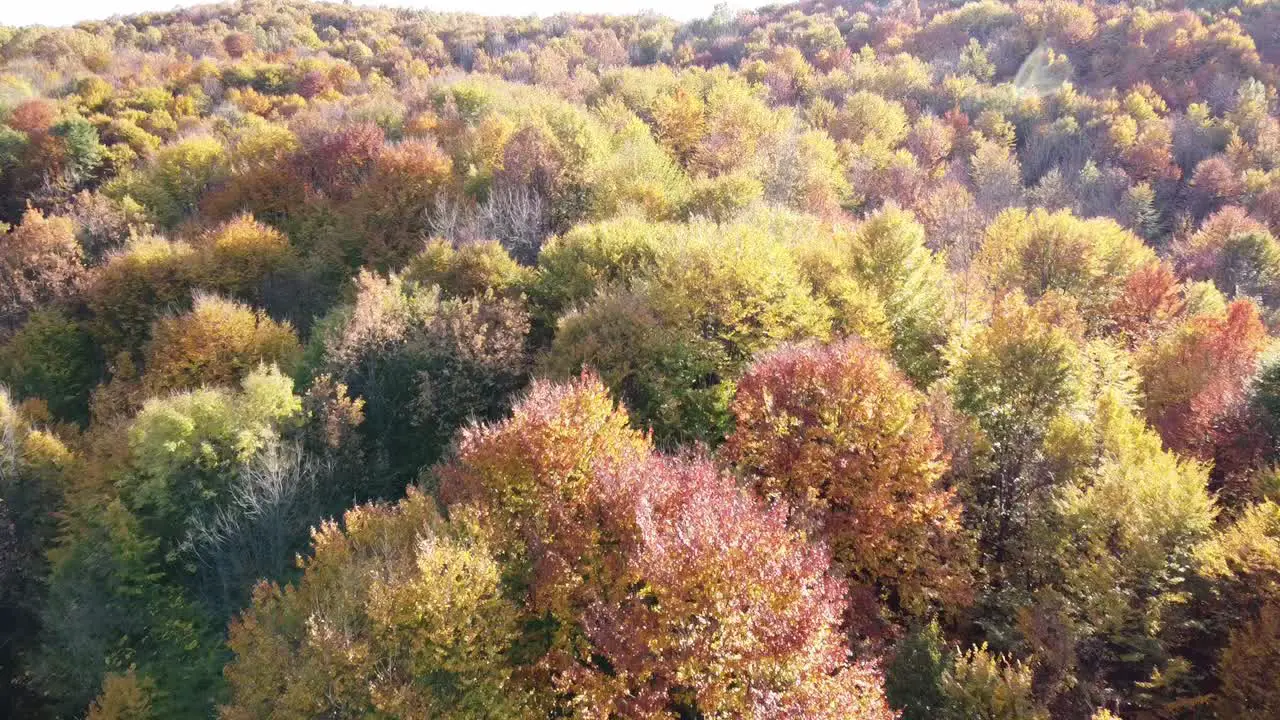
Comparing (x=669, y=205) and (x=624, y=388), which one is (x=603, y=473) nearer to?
(x=624, y=388)

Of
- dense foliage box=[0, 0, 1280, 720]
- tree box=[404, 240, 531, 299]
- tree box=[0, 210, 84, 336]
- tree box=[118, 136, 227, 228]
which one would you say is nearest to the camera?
dense foliage box=[0, 0, 1280, 720]

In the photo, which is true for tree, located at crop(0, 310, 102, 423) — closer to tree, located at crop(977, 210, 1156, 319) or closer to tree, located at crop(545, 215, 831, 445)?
tree, located at crop(545, 215, 831, 445)

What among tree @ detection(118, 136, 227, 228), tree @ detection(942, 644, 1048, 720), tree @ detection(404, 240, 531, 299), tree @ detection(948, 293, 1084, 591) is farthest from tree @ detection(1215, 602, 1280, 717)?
tree @ detection(118, 136, 227, 228)

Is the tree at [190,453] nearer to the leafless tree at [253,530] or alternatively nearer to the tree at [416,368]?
the leafless tree at [253,530]

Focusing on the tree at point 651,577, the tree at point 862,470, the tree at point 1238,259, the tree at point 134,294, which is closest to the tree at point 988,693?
the tree at point 651,577

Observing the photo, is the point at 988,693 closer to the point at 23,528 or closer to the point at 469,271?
the point at 469,271

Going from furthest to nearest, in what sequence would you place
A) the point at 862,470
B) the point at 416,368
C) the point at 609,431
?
the point at 416,368 → the point at 609,431 → the point at 862,470

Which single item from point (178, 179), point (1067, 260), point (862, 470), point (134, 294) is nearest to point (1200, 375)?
point (1067, 260)
